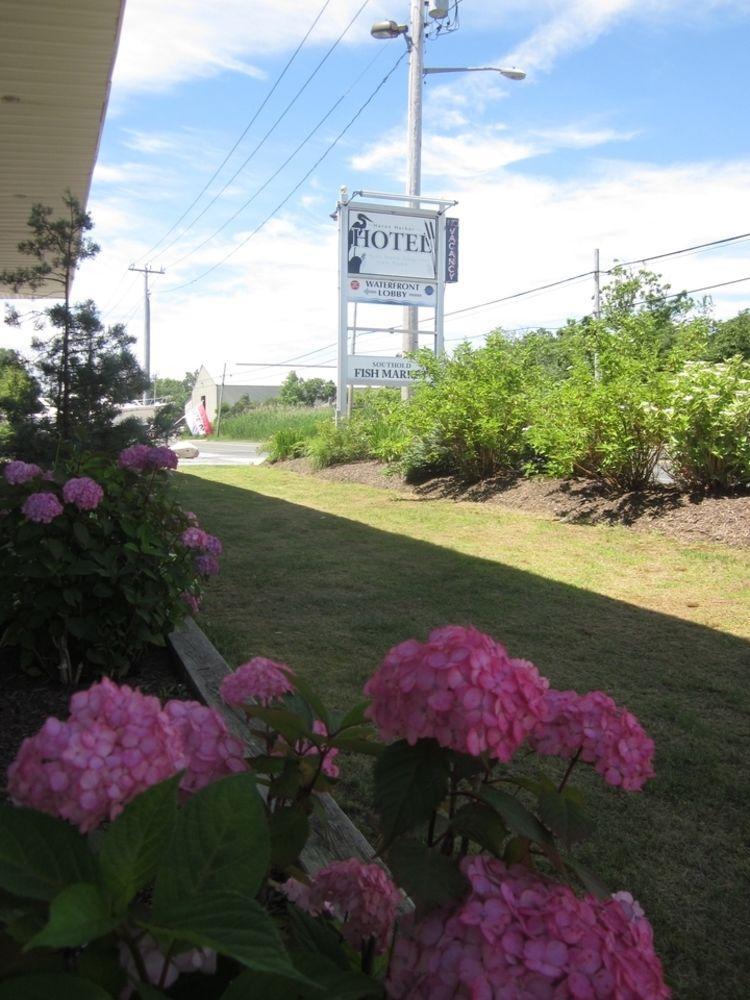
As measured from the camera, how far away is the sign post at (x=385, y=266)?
14984 mm

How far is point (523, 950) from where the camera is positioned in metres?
0.73

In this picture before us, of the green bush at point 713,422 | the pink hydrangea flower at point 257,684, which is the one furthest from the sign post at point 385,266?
the pink hydrangea flower at point 257,684

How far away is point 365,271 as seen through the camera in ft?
49.3

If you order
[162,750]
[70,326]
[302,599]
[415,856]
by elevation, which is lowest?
[302,599]

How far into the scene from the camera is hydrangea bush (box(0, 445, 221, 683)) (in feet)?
9.69

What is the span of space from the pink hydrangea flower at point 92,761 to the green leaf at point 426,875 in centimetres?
28

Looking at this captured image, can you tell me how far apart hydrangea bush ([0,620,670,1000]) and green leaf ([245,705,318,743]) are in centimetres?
12

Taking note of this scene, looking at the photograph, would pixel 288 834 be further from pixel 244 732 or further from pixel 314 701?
pixel 244 732

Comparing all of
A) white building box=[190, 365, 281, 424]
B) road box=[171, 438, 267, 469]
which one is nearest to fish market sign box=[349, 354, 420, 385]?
road box=[171, 438, 267, 469]

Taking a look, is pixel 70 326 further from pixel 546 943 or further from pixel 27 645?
pixel 546 943

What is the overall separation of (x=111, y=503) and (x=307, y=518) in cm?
576

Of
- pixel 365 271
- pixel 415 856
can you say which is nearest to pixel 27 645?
pixel 415 856

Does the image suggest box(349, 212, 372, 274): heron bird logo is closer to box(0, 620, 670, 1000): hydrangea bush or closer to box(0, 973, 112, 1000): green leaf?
box(0, 620, 670, 1000): hydrangea bush

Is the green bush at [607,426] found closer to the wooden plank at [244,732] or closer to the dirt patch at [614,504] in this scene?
the dirt patch at [614,504]
